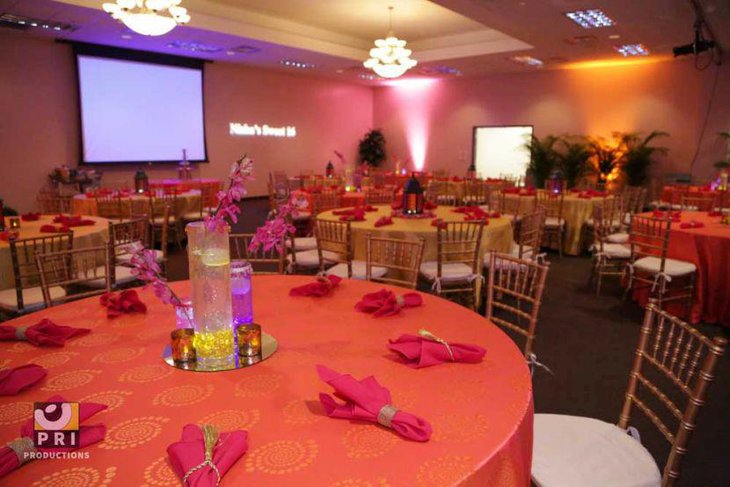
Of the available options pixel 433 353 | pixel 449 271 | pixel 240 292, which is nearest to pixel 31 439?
pixel 240 292

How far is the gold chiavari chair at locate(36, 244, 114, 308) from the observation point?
2.44m

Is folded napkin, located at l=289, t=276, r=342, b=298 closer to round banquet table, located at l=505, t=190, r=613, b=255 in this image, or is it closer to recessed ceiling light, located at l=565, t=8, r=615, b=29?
round banquet table, located at l=505, t=190, r=613, b=255

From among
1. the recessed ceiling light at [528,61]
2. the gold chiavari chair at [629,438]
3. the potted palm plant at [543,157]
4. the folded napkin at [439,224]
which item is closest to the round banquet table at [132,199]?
the folded napkin at [439,224]

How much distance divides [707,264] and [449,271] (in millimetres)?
2291

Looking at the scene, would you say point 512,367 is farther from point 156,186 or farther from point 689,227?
point 156,186

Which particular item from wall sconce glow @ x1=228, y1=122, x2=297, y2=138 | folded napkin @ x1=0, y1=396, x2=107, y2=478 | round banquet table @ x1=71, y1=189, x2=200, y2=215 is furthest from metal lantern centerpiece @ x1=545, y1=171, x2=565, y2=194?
wall sconce glow @ x1=228, y1=122, x2=297, y2=138

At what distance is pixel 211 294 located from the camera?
141 centimetres

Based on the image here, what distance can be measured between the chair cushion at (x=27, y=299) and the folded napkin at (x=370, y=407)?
2716 millimetres

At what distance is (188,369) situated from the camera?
1452mm

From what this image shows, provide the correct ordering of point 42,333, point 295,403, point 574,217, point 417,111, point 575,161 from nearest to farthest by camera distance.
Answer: point 295,403, point 42,333, point 574,217, point 575,161, point 417,111

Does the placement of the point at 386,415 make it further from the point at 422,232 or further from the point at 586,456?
the point at 422,232

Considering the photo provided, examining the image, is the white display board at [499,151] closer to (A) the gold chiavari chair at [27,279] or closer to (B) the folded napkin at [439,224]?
(B) the folded napkin at [439,224]

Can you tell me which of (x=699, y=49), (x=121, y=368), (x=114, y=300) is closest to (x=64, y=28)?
(x=114, y=300)

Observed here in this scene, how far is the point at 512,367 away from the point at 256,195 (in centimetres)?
1216
